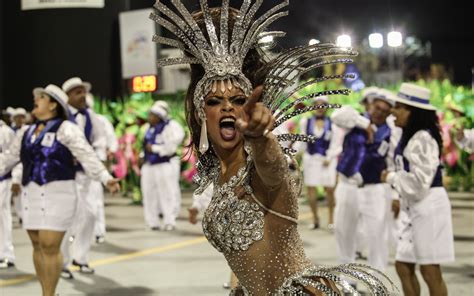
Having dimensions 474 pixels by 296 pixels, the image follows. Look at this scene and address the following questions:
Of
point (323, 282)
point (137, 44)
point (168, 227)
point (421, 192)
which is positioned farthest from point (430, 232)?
point (137, 44)

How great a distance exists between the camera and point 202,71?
10.3 feet

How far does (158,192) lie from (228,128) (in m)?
11.3

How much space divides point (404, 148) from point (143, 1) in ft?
68.2

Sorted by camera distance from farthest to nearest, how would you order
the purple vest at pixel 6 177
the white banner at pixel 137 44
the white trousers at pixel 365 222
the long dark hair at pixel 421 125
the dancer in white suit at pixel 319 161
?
the white banner at pixel 137 44 → the dancer in white suit at pixel 319 161 → the purple vest at pixel 6 177 → the white trousers at pixel 365 222 → the long dark hair at pixel 421 125

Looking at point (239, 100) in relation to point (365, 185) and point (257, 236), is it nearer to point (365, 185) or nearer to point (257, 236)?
point (257, 236)

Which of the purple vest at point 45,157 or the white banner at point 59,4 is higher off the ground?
the white banner at point 59,4

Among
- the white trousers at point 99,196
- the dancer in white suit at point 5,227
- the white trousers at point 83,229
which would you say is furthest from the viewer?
the white trousers at point 99,196

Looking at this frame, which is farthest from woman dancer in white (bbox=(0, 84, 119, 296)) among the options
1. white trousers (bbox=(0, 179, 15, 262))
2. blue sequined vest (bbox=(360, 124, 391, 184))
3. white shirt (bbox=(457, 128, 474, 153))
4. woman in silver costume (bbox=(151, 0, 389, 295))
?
woman in silver costume (bbox=(151, 0, 389, 295))

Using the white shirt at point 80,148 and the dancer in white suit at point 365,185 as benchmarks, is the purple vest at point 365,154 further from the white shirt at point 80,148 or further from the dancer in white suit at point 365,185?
the white shirt at point 80,148

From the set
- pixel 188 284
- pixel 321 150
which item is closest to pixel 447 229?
pixel 188 284

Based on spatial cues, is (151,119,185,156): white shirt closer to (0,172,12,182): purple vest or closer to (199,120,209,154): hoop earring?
(0,172,12,182): purple vest

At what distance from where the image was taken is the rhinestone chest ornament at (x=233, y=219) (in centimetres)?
288

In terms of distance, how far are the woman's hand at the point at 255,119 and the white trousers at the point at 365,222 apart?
599 centimetres

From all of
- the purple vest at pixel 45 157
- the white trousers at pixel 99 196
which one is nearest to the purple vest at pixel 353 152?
the purple vest at pixel 45 157
